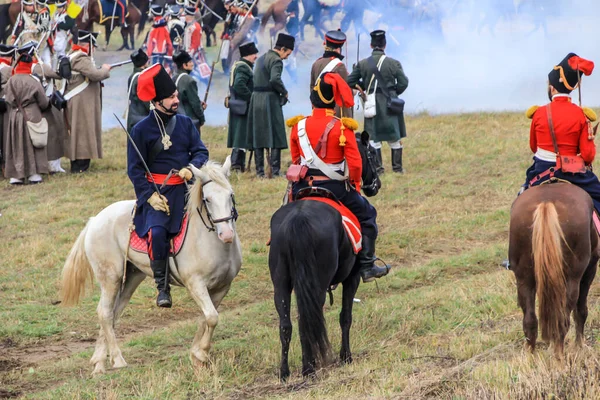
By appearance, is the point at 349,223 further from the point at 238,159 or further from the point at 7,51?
the point at 7,51

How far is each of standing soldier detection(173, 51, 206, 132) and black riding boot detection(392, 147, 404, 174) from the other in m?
2.93

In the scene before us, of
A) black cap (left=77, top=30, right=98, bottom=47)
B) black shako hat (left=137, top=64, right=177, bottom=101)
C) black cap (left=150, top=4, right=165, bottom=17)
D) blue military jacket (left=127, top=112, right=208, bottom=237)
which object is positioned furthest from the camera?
black cap (left=150, top=4, right=165, bottom=17)

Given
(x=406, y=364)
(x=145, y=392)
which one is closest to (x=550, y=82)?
(x=406, y=364)

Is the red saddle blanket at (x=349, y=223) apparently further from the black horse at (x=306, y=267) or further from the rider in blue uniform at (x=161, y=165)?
the rider in blue uniform at (x=161, y=165)

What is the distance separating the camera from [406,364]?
21.0 feet

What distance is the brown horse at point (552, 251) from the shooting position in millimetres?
6297

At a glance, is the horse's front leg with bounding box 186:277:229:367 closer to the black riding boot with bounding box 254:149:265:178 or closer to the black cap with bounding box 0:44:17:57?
the black riding boot with bounding box 254:149:265:178

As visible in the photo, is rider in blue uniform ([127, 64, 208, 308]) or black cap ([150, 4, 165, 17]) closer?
rider in blue uniform ([127, 64, 208, 308])

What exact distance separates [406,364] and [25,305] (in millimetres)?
4632

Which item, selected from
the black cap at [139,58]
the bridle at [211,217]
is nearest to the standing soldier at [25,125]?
the black cap at [139,58]

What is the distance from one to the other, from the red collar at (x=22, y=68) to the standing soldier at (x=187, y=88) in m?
2.58

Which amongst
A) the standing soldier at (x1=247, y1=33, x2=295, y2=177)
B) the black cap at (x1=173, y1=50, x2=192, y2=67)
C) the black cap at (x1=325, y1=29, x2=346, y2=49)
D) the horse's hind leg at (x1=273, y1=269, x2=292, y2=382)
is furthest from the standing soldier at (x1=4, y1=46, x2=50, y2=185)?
the horse's hind leg at (x1=273, y1=269, x2=292, y2=382)

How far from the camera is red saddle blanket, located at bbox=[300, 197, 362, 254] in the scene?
702cm

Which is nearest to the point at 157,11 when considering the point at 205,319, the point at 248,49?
the point at 248,49
